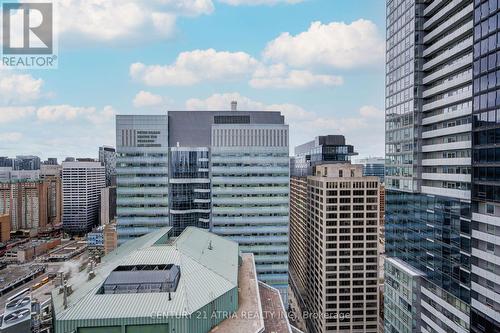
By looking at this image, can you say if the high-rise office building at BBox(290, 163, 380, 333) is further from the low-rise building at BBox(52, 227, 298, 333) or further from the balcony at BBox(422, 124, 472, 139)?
the low-rise building at BBox(52, 227, 298, 333)

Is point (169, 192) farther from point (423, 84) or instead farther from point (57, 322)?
point (423, 84)

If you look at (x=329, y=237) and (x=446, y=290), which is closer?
(x=446, y=290)

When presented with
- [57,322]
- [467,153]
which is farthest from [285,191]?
[57,322]

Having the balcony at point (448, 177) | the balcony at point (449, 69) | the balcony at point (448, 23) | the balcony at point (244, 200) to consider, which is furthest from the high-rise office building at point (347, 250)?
the balcony at point (448, 23)

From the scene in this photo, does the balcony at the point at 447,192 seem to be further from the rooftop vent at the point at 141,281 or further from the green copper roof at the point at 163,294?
the rooftop vent at the point at 141,281

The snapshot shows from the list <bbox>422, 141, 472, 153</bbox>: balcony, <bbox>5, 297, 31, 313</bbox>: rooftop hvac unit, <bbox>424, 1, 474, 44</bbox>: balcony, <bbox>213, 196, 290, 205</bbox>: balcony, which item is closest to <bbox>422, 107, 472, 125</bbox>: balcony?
<bbox>422, 141, 472, 153</bbox>: balcony

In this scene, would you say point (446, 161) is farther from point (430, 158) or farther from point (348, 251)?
point (348, 251)

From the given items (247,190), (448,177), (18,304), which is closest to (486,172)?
(448,177)
